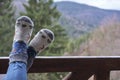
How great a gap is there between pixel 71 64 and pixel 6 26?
9.27 meters

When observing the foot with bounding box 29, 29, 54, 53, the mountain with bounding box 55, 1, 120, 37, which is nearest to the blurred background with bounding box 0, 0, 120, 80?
the mountain with bounding box 55, 1, 120, 37

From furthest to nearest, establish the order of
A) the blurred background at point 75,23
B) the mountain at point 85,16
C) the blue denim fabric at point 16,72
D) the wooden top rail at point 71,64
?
Answer: the mountain at point 85,16 → the blurred background at point 75,23 → the wooden top rail at point 71,64 → the blue denim fabric at point 16,72

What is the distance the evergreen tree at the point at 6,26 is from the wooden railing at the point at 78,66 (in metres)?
8.53

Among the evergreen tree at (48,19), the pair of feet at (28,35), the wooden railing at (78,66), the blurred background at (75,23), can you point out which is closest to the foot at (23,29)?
the pair of feet at (28,35)

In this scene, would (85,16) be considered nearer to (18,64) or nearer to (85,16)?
(85,16)

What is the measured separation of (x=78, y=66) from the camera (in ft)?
4.75

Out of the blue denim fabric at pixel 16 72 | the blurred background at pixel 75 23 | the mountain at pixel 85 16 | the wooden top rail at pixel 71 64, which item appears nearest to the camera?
the blue denim fabric at pixel 16 72

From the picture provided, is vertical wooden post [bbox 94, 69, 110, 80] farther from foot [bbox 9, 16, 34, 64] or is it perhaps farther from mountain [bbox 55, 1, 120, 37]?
mountain [bbox 55, 1, 120, 37]

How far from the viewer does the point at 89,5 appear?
783cm

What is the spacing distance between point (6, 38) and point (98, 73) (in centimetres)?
898

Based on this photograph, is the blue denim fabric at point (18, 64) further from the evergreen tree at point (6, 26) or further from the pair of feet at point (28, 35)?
the evergreen tree at point (6, 26)

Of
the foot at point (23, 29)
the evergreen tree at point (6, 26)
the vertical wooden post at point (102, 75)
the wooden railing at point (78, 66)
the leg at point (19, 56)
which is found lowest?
the evergreen tree at point (6, 26)

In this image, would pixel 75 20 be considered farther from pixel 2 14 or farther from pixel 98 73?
pixel 98 73

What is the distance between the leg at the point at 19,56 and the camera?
1302 millimetres
